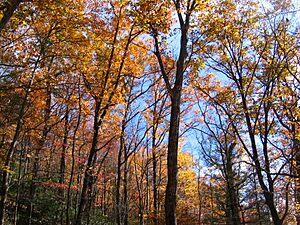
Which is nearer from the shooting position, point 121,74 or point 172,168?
point 172,168

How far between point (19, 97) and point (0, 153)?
11.9 feet

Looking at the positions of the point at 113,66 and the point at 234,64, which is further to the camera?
the point at 234,64

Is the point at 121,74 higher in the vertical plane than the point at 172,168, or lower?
higher

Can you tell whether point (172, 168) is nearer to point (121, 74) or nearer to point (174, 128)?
point (174, 128)

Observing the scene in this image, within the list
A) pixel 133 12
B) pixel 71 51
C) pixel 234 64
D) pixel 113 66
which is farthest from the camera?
pixel 234 64

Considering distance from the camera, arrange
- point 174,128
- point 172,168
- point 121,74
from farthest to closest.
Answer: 1. point 121,74
2. point 174,128
3. point 172,168

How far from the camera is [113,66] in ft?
34.3

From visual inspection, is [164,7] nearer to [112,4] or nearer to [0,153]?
[112,4]

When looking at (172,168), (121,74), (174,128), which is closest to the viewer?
(172,168)

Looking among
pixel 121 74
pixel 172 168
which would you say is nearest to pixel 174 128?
pixel 172 168

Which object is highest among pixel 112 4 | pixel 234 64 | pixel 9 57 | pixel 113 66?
pixel 112 4

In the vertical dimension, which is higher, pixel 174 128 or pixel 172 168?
pixel 174 128

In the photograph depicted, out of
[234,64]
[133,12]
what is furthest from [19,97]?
[234,64]

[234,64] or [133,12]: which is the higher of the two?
[234,64]
